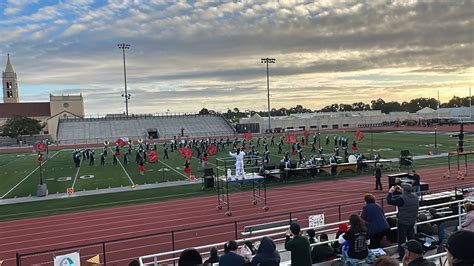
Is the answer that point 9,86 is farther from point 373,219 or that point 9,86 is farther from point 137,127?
point 373,219

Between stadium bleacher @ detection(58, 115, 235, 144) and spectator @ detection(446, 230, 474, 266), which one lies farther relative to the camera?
stadium bleacher @ detection(58, 115, 235, 144)

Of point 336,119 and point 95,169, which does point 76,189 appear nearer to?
point 95,169

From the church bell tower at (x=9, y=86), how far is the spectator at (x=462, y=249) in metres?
159

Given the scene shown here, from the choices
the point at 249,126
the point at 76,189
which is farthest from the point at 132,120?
the point at 76,189

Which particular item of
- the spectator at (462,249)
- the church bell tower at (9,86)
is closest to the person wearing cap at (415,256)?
the spectator at (462,249)

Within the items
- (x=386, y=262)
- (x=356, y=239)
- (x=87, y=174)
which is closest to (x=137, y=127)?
(x=87, y=174)

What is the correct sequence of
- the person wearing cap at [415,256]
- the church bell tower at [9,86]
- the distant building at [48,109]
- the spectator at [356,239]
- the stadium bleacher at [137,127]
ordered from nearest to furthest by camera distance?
the person wearing cap at [415,256], the spectator at [356,239], the stadium bleacher at [137,127], the distant building at [48,109], the church bell tower at [9,86]

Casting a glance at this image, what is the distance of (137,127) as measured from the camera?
95.2 metres

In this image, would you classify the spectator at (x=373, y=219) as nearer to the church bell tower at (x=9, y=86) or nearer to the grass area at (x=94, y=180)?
the grass area at (x=94, y=180)

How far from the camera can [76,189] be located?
2483 centimetres

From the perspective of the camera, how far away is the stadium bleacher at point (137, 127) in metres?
87.8

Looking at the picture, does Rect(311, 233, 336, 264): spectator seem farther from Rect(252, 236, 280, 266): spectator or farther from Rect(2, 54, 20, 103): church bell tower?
Rect(2, 54, 20, 103): church bell tower

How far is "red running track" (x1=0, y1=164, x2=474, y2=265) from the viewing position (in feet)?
43.7

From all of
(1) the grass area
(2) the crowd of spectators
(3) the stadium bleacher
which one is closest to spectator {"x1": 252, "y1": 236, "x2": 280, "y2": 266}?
(2) the crowd of spectators
